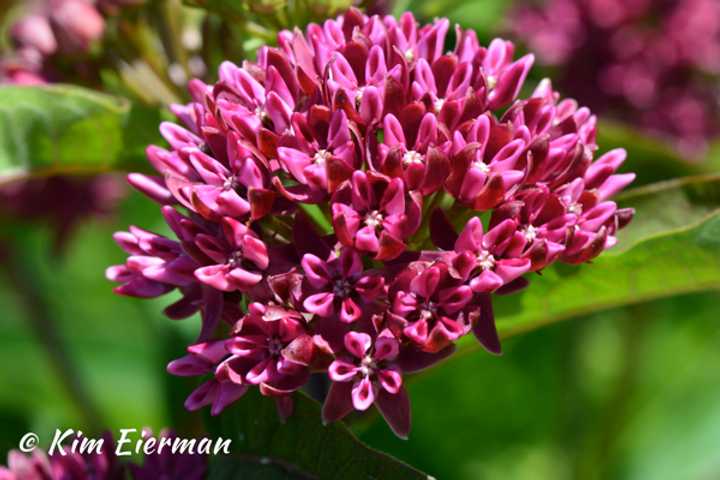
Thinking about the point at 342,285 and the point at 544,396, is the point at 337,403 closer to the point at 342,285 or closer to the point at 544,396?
the point at 342,285

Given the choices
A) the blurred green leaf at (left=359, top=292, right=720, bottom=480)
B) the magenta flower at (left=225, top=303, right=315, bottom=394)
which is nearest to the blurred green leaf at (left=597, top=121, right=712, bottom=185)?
the blurred green leaf at (left=359, top=292, right=720, bottom=480)

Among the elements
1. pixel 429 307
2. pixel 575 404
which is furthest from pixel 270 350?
pixel 575 404

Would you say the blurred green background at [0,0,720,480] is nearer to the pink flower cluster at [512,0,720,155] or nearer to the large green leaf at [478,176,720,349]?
the pink flower cluster at [512,0,720,155]

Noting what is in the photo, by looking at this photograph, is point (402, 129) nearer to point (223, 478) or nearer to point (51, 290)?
point (223, 478)

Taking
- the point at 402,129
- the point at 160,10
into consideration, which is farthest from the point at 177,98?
the point at 402,129

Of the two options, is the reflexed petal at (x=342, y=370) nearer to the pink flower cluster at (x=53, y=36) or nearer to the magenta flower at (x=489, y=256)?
the magenta flower at (x=489, y=256)

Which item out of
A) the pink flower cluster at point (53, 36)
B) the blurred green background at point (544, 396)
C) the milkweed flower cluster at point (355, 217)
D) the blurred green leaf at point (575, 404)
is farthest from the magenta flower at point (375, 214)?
the blurred green leaf at point (575, 404)
